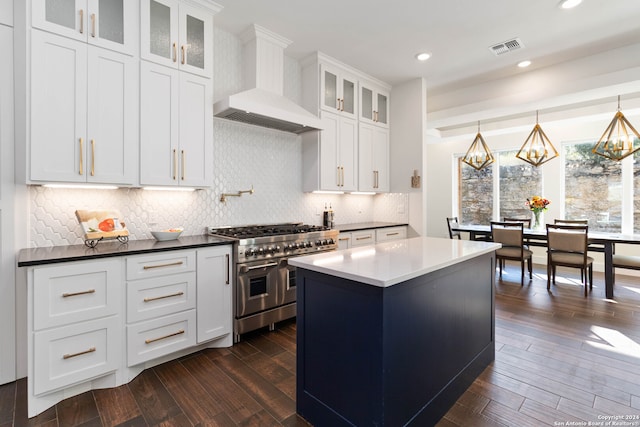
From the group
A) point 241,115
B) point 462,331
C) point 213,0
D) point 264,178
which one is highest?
point 213,0

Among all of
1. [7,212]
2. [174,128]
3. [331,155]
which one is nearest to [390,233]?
[331,155]

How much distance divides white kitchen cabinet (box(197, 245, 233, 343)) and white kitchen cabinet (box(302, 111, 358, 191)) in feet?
5.50

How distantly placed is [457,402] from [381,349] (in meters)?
0.96

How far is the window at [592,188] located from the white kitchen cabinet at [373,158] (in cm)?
393

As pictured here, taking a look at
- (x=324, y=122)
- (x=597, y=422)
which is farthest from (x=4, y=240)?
(x=597, y=422)

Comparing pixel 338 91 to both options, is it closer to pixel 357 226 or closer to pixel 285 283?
pixel 357 226

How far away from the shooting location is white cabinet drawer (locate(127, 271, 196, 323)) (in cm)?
223

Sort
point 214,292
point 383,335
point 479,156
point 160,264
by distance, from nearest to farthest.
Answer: point 383,335 < point 160,264 < point 214,292 < point 479,156

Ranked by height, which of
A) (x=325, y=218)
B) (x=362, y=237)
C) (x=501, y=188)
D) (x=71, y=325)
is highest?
(x=501, y=188)

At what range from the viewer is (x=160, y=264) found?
7.73 feet

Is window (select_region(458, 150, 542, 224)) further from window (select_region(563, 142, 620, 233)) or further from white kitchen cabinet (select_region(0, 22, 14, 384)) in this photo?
white kitchen cabinet (select_region(0, 22, 14, 384))

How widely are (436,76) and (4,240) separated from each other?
16.2ft

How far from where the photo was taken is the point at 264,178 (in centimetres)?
376

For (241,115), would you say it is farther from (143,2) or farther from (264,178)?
(143,2)
